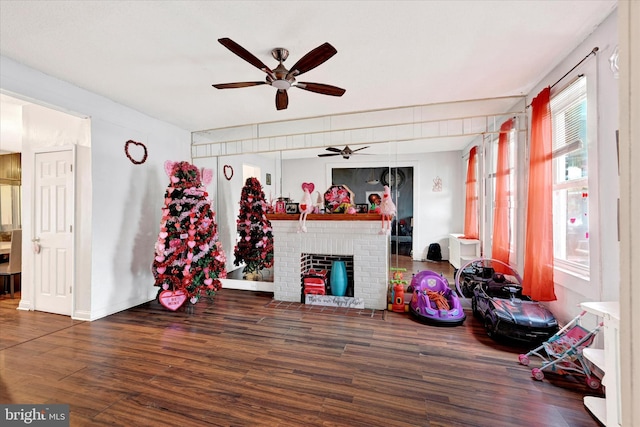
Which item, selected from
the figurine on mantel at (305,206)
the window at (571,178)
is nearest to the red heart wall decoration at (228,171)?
the figurine on mantel at (305,206)

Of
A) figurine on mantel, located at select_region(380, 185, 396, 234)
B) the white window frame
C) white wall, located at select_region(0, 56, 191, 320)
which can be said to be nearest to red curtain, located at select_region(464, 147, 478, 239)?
figurine on mantel, located at select_region(380, 185, 396, 234)

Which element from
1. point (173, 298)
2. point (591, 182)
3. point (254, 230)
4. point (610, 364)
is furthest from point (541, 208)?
point (173, 298)

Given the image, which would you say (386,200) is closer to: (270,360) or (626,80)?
(270,360)

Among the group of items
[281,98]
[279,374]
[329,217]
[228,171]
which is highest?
[281,98]

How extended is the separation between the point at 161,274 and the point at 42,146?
2289mm

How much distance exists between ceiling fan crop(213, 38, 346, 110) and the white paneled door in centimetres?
266

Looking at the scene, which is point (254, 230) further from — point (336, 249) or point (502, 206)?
point (502, 206)

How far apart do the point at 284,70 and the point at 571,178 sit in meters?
2.85

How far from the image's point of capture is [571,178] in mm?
2902

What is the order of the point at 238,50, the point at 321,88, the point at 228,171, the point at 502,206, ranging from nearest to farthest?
Answer: the point at 238,50, the point at 321,88, the point at 502,206, the point at 228,171

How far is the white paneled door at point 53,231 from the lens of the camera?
3.81 m

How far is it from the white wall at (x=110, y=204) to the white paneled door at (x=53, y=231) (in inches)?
6.4

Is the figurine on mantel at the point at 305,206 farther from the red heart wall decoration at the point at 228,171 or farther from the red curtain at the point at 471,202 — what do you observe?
the red curtain at the point at 471,202

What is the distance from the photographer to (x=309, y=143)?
4660mm
